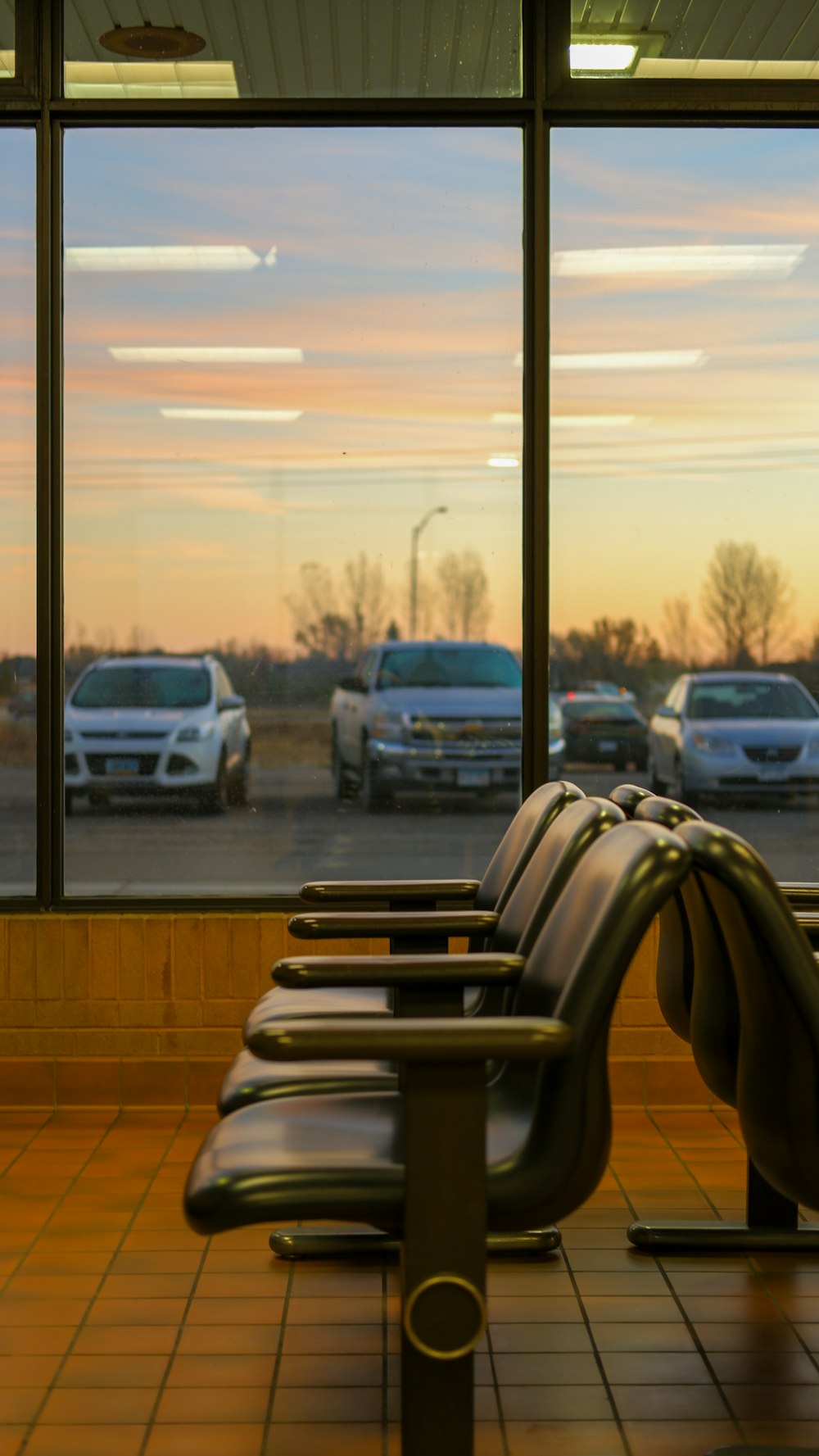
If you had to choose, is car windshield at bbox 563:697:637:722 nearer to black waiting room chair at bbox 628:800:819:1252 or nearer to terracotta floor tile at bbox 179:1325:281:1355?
black waiting room chair at bbox 628:800:819:1252

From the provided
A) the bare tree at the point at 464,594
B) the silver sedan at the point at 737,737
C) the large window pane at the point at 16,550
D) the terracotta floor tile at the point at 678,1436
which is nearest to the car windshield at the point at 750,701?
the silver sedan at the point at 737,737

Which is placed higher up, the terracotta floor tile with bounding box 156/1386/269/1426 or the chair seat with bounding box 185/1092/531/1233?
the chair seat with bounding box 185/1092/531/1233

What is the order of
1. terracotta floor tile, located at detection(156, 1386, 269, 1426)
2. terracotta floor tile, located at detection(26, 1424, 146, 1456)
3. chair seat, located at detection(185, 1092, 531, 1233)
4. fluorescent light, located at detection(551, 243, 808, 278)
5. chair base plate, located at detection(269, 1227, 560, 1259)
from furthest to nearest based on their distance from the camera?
fluorescent light, located at detection(551, 243, 808, 278), chair base plate, located at detection(269, 1227, 560, 1259), terracotta floor tile, located at detection(156, 1386, 269, 1426), terracotta floor tile, located at detection(26, 1424, 146, 1456), chair seat, located at detection(185, 1092, 531, 1233)

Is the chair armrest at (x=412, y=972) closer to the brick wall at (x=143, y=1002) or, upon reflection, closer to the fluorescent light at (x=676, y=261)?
the brick wall at (x=143, y=1002)

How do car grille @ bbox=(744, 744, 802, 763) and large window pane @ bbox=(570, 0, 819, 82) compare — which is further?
car grille @ bbox=(744, 744, 802, 763)

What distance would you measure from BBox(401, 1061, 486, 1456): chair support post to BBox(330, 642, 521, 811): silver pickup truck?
2409 mm

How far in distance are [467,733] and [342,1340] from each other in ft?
6.47

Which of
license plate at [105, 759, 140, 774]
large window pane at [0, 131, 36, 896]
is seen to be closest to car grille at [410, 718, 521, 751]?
license plate at [105, 759, 140, 774]

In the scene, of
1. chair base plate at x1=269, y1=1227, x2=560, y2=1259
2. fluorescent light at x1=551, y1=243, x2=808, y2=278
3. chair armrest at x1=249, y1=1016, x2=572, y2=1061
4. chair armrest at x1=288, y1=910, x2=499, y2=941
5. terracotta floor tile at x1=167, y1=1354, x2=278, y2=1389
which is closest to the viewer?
chair armrest at x1=249, y1=1016, x2=572, y2=1061

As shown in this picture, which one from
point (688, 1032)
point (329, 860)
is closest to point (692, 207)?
point (329, 860)

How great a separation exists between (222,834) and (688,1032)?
1824mm

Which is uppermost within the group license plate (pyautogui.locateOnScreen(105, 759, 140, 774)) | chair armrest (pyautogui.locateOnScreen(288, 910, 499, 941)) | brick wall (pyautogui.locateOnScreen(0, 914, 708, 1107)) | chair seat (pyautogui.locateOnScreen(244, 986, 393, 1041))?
license plate (pyautogui.locateOnScreen(105, 759, 140, 774))

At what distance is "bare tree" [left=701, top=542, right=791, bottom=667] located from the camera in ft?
14.0

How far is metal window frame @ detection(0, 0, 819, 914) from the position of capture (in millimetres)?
4102
